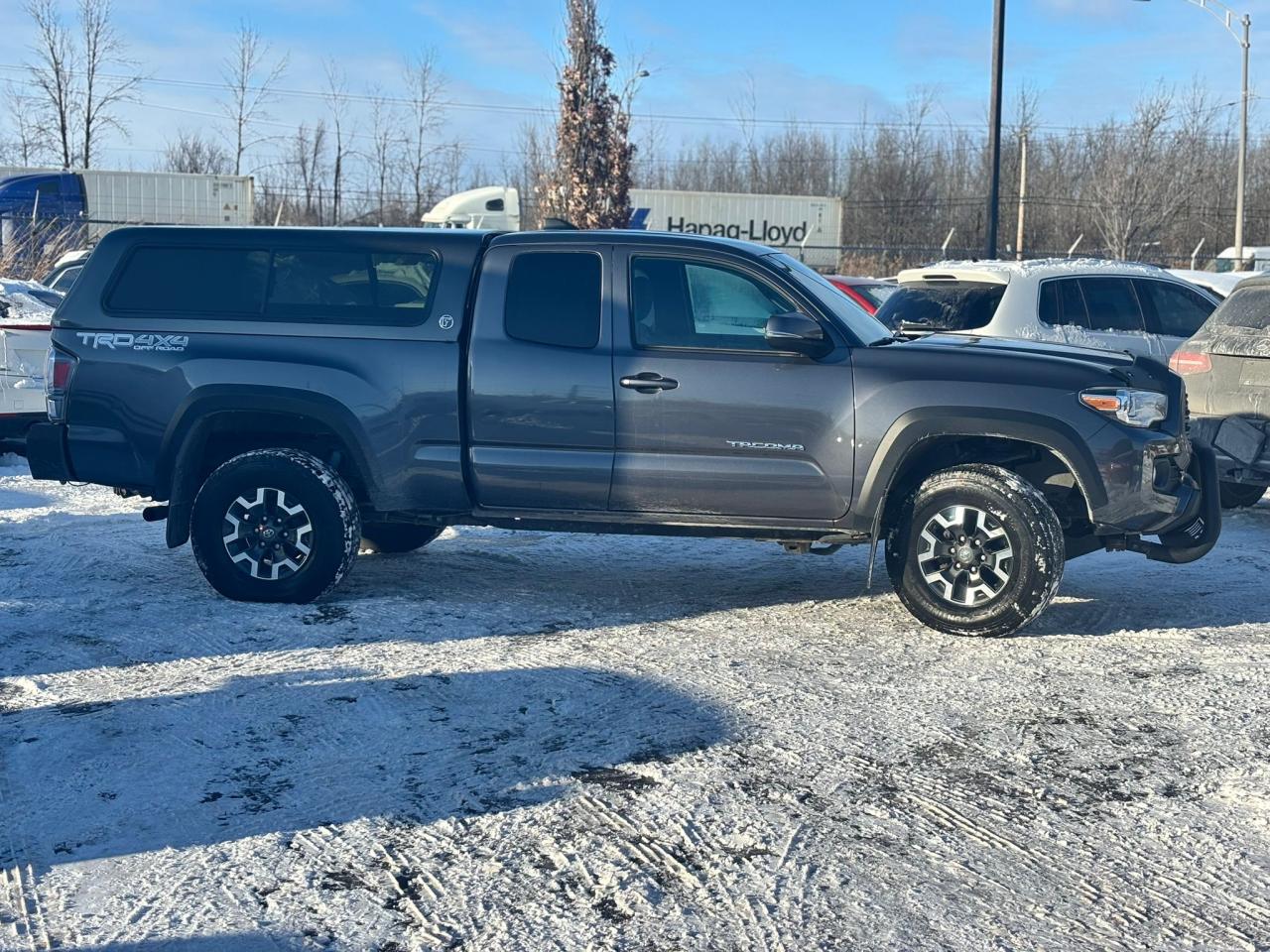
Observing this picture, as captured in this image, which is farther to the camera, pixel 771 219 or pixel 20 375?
pixel 771 219

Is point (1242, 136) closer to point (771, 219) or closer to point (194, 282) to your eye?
point (771, 219)

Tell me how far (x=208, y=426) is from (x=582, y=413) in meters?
1.92

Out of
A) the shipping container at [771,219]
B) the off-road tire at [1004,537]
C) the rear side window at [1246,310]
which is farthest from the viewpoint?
the shipping container at [771,219]

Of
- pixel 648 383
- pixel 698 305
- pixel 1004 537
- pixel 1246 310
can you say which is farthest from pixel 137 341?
pixel 1246 310

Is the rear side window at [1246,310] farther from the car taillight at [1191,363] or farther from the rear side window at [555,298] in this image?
the rear side window at [555,298]

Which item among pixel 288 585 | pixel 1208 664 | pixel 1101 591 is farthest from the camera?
pixel 1101 591

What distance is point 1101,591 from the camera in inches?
281

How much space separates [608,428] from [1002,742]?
2.46m

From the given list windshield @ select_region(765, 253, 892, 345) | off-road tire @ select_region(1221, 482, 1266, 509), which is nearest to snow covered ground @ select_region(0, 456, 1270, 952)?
windshield @ select_region(765, 253, 892, 345)

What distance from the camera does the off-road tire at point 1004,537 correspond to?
591 centimetres

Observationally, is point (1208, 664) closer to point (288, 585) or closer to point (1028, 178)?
point (288, 585)

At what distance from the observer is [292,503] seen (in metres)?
6.50

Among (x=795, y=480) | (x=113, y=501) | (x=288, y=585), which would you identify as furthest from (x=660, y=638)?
(x=113, y=501)

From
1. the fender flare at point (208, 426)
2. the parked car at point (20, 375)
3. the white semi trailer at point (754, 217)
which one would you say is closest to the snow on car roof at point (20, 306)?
the parked car at point (20, 375)
